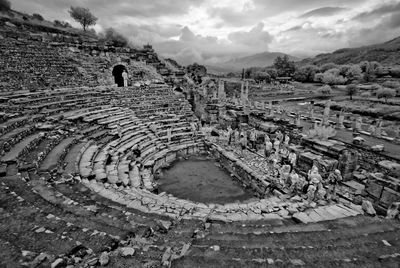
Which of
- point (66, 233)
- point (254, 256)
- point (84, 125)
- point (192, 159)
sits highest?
point (84, 125)

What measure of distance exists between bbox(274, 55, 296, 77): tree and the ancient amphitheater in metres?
76.1

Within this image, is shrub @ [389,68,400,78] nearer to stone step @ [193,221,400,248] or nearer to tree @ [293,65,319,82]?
tree @ [293,65,319,82]

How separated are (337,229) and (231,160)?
7.61m

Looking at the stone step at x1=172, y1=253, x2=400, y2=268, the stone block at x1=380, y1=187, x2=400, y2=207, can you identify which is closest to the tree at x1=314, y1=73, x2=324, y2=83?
the stone block at x1=380, y1=187, x2=400, y2=207

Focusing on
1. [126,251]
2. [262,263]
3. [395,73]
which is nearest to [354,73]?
[395,73]

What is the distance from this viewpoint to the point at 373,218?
6.86 meters

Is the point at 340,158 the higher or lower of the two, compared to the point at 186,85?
lower

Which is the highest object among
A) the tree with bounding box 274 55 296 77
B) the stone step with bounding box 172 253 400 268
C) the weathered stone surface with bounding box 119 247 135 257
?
the tree with bounding box 274 55 296 77

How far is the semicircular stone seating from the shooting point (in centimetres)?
462

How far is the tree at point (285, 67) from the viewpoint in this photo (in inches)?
3216

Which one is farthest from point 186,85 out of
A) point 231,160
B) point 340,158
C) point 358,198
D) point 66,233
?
point 66,233

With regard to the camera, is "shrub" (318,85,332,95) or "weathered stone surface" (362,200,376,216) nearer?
"weathered stone surface" (362,200,376,216)

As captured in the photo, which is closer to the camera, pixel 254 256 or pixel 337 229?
pixel 254 256

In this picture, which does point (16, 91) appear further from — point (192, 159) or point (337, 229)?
point (337, 229)
